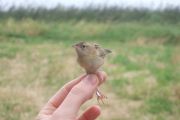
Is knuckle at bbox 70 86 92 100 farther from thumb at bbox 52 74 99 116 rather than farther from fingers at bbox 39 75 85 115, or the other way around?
fingers at bbox 39 75 85 115

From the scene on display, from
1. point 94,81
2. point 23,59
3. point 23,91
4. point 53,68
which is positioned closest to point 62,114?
point 94,81

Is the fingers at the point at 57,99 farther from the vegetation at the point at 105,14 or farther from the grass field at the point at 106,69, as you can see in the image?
the vegetation at the point at 105,14

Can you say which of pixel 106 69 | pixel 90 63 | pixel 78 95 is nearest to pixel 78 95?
pixel 78 95

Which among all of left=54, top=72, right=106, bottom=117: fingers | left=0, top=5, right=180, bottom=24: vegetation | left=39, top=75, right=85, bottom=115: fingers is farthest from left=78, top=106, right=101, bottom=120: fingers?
left=0, top=5, right=180, bottom=24: vegetation

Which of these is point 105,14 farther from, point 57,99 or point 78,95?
point 78,95

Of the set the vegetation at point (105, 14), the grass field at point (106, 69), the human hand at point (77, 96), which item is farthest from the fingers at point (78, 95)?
the vegetation at point (105, 14)

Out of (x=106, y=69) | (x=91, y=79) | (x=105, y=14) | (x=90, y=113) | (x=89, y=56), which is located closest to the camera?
(x=89, y=56)

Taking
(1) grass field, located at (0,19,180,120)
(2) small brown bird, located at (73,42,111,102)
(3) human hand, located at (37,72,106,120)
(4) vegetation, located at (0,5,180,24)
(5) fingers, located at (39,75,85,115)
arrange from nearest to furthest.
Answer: (2) small brown bird, located at (73,42,111,102) < (3) human hand, located at (37,72,106,120) < (5) fingers, located at (39,75,85,115) < (1) grass field, located at (0,19,180,120) < (4) vegetation, located at (0,5,180,24)
